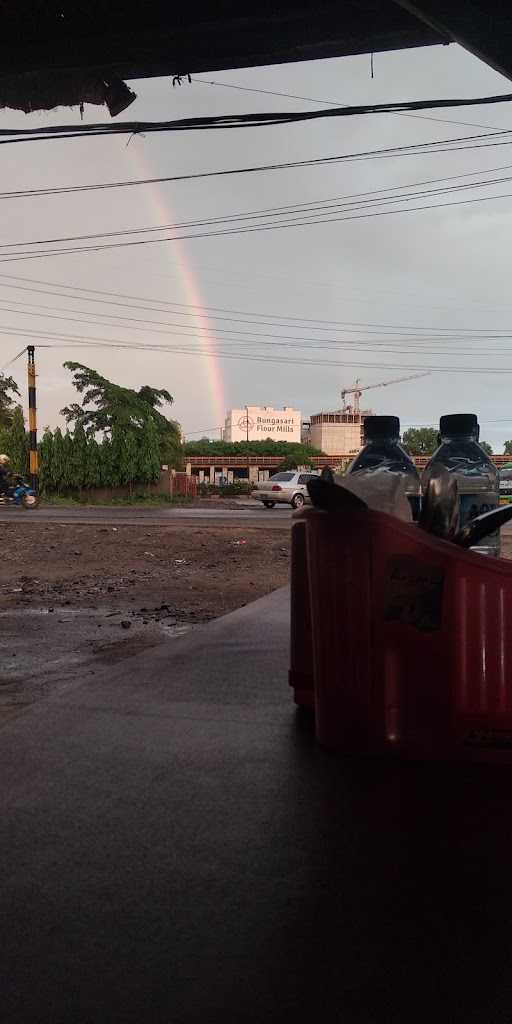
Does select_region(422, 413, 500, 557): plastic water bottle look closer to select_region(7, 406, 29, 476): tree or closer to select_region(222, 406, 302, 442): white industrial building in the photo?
select_region(7, 406, 29, 476): tree

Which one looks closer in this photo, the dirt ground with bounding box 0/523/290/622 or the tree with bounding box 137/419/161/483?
the dirt ground with bounding box 0/523/290/622

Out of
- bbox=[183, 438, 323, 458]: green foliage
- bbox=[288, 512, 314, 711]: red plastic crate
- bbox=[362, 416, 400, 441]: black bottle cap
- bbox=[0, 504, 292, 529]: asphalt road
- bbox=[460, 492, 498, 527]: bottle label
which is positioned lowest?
bbox=[0, 504, 292, 529]: asphalt road

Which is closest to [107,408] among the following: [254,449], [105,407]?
[105,407]

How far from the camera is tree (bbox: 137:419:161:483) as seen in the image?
51.3 metres

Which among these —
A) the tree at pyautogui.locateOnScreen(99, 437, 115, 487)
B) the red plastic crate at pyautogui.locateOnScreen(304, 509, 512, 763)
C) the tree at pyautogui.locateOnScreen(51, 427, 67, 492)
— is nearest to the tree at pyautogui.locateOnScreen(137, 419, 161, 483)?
the tree at pyautogui.locateOnScreen(99, 437, 115, 487)

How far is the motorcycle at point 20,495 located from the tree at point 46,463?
15565mm

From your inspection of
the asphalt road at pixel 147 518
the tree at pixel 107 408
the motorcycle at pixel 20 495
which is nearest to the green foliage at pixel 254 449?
the tree at pixel 107 408

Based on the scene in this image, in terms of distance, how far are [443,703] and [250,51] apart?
16.8 ft

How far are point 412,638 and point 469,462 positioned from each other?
1.13 m

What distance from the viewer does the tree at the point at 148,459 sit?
168 feet

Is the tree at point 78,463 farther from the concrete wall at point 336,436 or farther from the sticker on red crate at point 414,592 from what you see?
the concrete wall at point 336,436

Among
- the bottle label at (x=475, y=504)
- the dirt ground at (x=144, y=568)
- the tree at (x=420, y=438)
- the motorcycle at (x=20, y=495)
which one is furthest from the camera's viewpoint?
the tree at (x=420, y=438)

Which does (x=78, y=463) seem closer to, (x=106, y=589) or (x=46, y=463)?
(x=46, y=463)

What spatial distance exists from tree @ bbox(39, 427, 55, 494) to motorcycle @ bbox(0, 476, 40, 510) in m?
15.6
